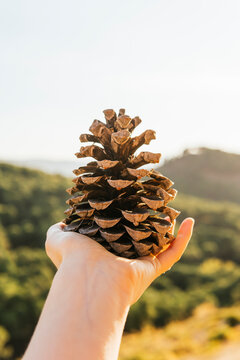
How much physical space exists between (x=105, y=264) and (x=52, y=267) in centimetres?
604

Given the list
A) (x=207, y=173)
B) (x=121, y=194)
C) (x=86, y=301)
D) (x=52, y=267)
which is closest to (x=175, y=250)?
(x=121, y=194)

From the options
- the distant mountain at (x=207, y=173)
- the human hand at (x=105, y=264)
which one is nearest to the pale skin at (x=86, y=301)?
the human hand at (x=105, y=264)

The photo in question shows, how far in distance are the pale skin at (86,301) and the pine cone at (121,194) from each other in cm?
5

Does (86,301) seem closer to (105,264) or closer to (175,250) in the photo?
(105,264)

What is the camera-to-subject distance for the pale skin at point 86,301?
67 centimetres

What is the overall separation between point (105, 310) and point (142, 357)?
11.7 ft

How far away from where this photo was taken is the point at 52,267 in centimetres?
654

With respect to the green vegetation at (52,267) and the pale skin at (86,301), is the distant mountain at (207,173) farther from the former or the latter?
the pale skin at (86,301)

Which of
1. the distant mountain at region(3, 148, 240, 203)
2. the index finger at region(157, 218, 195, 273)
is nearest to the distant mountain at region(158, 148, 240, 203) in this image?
the distant mountain at region(3, 148, 240, 203)

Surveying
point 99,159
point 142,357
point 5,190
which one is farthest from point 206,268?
point 99,159

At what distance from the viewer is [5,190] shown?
8.64 m

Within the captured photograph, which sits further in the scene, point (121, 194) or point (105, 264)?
point (121, 194)

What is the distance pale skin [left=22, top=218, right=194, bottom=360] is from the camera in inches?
26.3

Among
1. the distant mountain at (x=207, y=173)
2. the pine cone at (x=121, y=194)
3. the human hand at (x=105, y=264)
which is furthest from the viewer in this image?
the distant mountain at (x=207, y=173)
